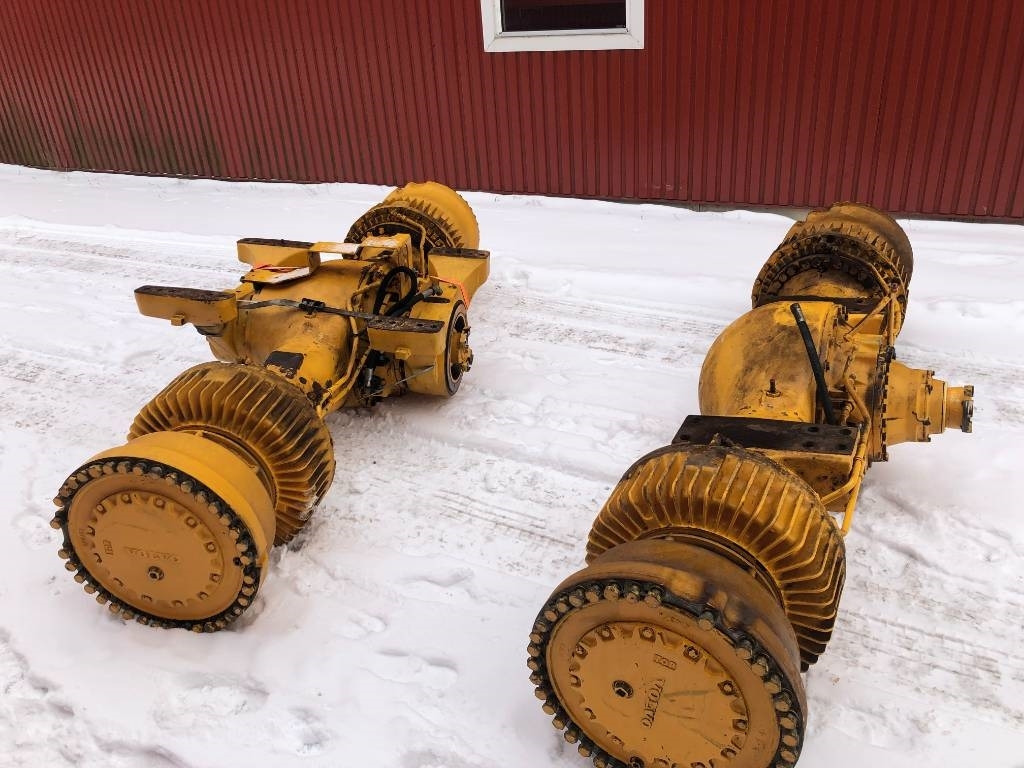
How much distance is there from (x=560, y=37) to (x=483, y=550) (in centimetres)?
512

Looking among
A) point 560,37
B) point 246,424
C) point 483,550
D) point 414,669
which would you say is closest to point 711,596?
point 414,669

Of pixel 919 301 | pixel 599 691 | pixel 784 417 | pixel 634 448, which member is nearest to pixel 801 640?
pixel 599 691

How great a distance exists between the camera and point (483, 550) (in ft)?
10.8

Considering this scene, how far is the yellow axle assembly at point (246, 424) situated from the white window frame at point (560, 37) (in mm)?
3521

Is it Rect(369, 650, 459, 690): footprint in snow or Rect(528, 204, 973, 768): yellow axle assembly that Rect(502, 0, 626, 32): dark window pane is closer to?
Rect(528, 204, 973, 768): yellow axle assembly

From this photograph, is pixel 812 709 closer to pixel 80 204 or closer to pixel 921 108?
pixel 921 108

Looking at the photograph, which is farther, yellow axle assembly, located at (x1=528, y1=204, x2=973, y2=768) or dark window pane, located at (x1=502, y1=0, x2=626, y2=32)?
dark window pane, located at (x1=502, y1=0, x2=626, y2=32)

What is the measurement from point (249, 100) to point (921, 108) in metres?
6.37

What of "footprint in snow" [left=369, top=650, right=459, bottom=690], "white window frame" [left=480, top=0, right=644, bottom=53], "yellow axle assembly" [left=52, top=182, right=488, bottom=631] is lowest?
"footprint in snow" [left=369, top=650, right=459, bottom=690]

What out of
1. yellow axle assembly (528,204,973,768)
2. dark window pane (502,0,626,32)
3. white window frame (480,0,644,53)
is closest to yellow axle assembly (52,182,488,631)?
yellow axle assembly (528,204,973,768)

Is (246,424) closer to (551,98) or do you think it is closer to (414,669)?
(414,669)

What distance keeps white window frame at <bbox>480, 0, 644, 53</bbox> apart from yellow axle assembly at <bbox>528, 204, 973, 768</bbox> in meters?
4.59

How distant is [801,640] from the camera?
2.31m

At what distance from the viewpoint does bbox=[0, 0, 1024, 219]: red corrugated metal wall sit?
604 centimetres
